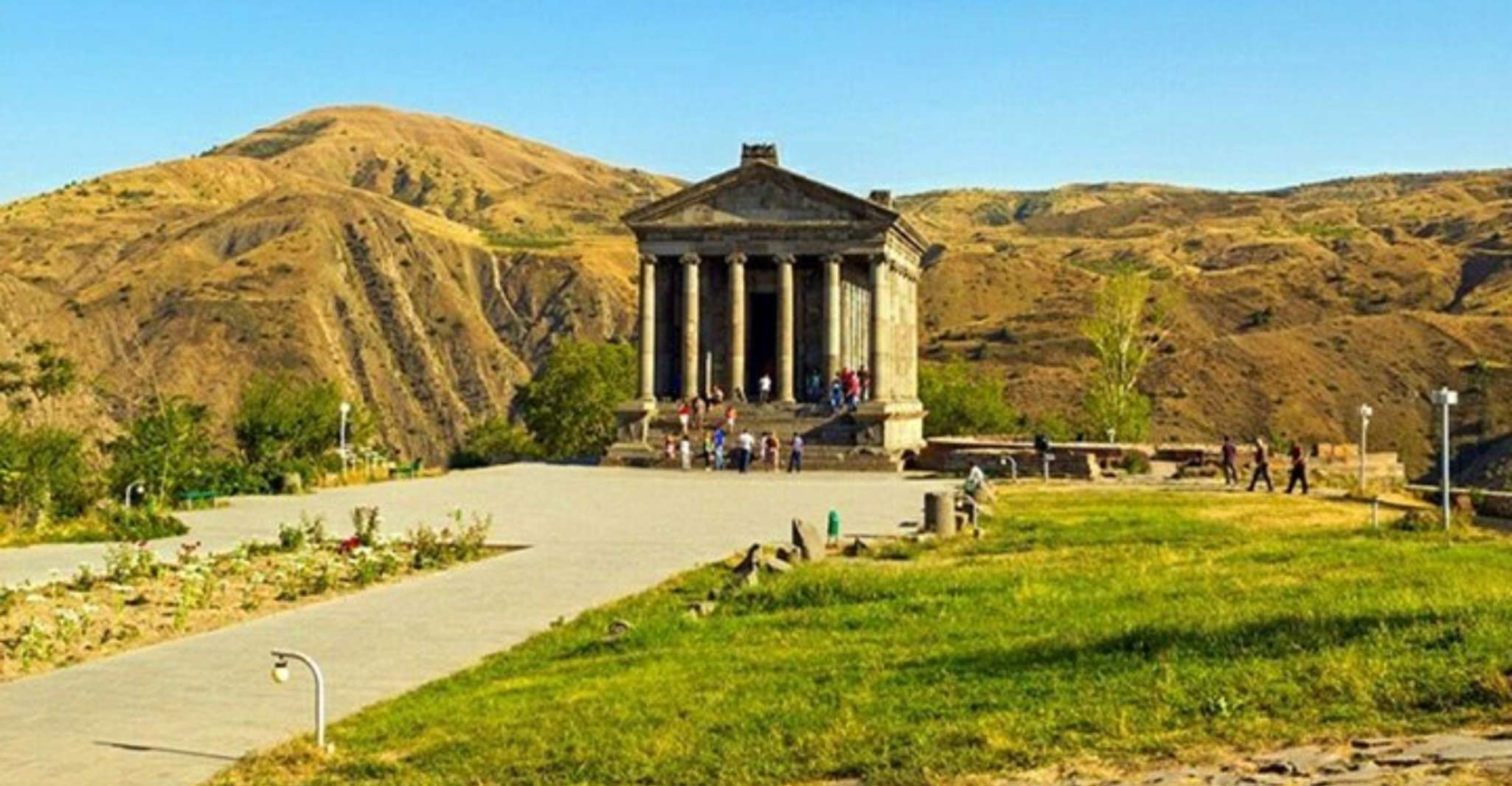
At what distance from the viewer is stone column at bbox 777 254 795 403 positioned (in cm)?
5488

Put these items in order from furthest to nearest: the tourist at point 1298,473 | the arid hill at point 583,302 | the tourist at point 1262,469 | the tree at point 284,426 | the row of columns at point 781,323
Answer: the arid hill at point 583,302 → the row of columns at point 781,323 → the tree at point 284,426 → the tourist at point 1262,469 → the tourist at point 1298,473

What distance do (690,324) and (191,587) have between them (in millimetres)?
36986

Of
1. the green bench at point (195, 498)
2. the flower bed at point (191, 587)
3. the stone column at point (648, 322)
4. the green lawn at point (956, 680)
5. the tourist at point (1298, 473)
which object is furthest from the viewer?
the stone column at point (648, 322)

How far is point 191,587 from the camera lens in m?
19.4

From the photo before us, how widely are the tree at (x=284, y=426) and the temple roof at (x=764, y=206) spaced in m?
12.7

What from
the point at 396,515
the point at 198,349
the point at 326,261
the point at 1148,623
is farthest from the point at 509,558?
the point at 326,261

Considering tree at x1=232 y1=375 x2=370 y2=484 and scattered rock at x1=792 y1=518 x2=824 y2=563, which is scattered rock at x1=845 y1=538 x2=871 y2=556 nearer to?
scattered rock at x1=792 y1=518 x2=824 y2=563

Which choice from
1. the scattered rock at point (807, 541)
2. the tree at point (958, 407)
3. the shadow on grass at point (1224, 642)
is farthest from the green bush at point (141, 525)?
the tree at point (958, 407)

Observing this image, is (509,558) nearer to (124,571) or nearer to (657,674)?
(124,571)

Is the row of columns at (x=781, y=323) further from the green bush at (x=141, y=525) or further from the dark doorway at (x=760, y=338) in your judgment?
the green bush at (x=141, y=525)

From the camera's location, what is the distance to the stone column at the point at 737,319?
55.0 m

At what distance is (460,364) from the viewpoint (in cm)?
13762

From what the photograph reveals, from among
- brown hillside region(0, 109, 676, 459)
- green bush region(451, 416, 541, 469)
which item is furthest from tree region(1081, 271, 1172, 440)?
brown hillside region(0, 109, 676, 459)

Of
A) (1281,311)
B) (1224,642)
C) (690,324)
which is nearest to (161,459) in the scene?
(690,324)
